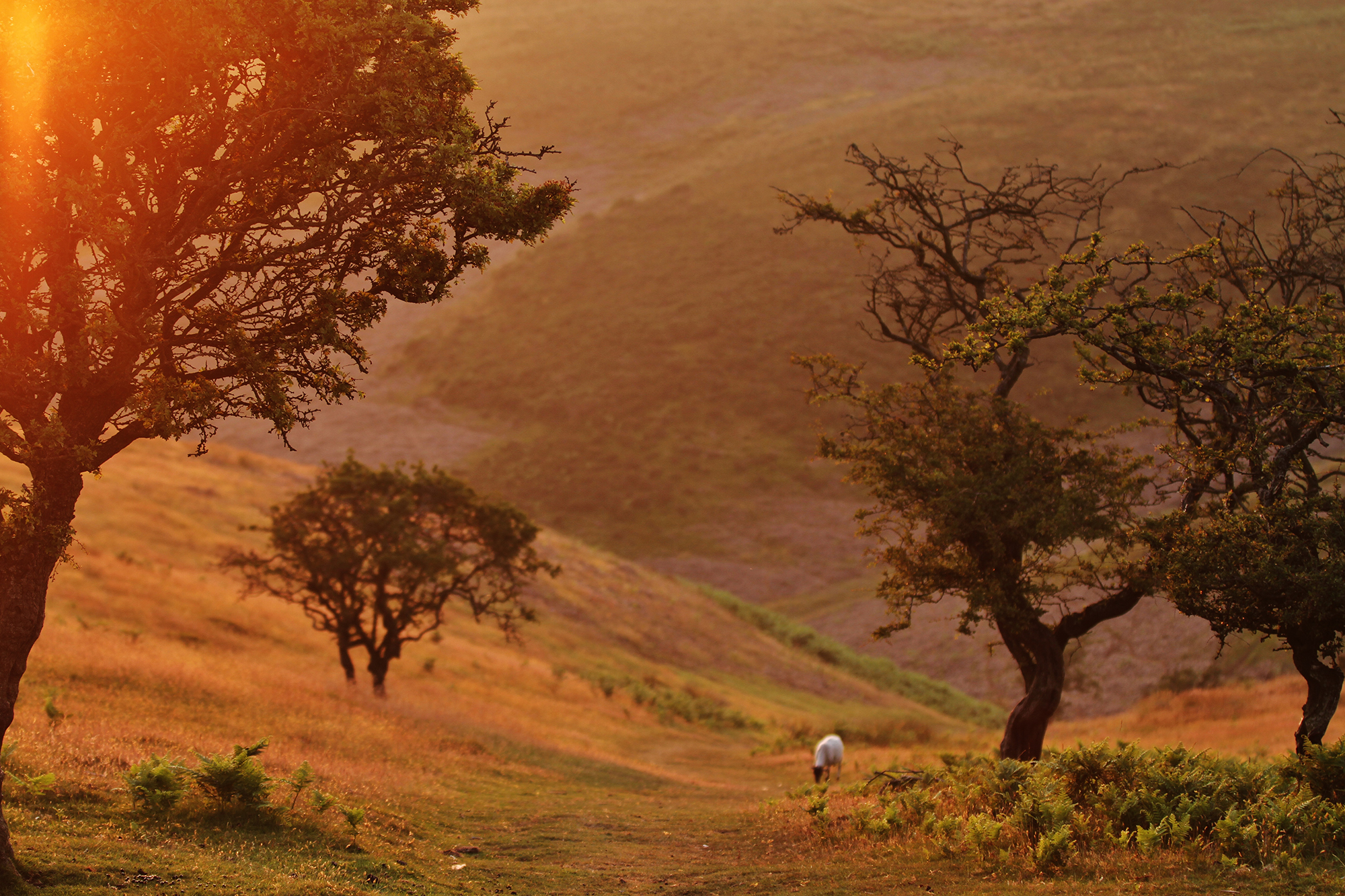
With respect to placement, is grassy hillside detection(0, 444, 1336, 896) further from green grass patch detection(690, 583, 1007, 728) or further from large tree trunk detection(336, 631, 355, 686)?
green grass patch detection(690, 583, 1007, 728)

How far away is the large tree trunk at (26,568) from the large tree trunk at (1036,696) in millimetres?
14652

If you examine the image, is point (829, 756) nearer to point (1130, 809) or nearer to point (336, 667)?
point (1130, 809)

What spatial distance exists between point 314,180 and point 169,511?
4261 cm

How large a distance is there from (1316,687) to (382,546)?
912 inches

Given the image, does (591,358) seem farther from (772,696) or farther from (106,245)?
(106,245)

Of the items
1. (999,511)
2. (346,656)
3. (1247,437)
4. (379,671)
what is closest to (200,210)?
(999,511)

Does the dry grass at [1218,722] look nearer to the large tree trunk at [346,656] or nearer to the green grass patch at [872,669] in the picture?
the green grass patch at [872,669]

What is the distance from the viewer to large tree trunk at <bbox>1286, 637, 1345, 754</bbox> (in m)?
14.0

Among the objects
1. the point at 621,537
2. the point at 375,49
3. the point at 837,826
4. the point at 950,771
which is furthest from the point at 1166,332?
the point at 621,537

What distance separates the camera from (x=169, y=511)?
47.8 metres

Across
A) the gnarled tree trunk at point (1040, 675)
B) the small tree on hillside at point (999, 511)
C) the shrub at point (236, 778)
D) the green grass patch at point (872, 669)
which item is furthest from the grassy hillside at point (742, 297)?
the shrub at point (236, 778)

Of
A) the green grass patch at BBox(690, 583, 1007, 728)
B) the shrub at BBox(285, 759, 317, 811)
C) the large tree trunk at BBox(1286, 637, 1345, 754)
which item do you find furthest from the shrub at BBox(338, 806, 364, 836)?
the green grass patch at BBox(690, 583, 1007, 728)

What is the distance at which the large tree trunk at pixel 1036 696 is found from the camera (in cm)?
1845

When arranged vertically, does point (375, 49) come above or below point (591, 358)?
below
